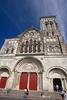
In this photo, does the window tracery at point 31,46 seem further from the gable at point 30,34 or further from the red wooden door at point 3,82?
the red wooden door at point 3,82

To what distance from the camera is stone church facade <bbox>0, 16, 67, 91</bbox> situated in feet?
37.4

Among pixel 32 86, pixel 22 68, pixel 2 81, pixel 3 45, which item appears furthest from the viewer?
pixel 3 45

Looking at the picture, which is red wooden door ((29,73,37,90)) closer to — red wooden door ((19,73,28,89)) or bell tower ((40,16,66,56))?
red wooden door ((19,73,28,89))

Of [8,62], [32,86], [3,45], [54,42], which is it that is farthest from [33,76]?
[3,45]

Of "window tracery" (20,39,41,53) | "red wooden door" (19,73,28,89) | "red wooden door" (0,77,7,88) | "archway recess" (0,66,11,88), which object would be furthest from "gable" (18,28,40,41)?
"red wooden door" (0,77,7,88)

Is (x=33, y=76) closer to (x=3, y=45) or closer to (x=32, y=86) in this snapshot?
(x=32, y=86)

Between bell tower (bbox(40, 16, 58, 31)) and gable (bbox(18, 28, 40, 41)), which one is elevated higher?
bell tower (bbox(40, 16, 58, 31))

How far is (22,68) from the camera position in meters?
13.2

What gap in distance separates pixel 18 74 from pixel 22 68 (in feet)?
4.20

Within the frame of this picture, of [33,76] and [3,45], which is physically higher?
[3,45]

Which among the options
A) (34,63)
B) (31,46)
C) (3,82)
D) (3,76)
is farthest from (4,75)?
(31,46)

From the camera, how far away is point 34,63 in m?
13.4

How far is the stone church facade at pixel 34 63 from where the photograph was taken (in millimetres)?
11414

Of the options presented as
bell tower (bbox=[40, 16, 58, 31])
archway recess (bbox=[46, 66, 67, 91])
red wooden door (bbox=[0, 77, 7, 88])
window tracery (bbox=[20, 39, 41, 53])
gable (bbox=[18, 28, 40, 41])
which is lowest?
red wooden door (bbox=[0, 77, 7, 88])
